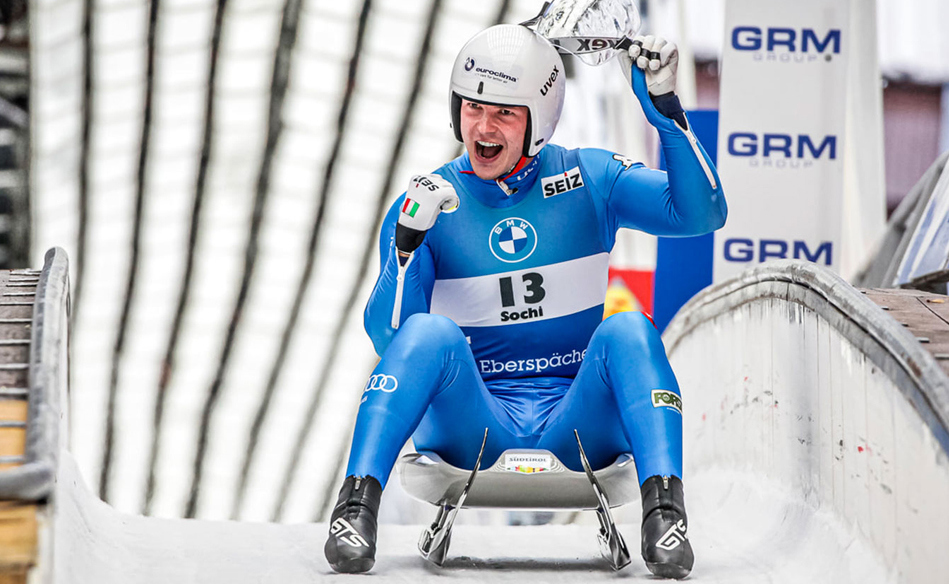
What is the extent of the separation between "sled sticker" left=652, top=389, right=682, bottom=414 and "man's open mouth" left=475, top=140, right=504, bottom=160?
2.81 feet

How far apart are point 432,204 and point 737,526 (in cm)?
156

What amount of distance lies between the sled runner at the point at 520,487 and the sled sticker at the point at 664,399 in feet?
0.78

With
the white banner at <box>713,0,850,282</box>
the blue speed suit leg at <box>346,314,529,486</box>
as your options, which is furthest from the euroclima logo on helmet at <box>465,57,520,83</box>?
the white banner at <box>713,0,850,282</box>

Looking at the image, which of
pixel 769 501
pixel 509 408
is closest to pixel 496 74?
pixel 509 408

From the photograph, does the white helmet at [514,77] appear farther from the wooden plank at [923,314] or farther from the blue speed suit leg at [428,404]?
the wooden plank at [923,314]

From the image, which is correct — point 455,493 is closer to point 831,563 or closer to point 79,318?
→ point 831,563

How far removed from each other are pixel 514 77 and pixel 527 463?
1.10 meters

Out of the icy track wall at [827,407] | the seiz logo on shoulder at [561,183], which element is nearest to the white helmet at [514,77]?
the seiz logo on shoulder at [561,183]

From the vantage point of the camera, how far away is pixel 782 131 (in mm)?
6375

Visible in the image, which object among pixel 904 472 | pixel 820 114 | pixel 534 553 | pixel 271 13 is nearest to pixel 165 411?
pixel 271 13

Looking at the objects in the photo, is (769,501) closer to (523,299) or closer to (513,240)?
(523,299)

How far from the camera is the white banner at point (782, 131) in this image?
6316 mm

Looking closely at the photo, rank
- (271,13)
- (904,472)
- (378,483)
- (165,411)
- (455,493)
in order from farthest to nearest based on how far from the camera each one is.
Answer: (165,411)
(271,13)
(455,493)
(378,483)
(904,472)

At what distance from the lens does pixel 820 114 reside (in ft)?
20.8
